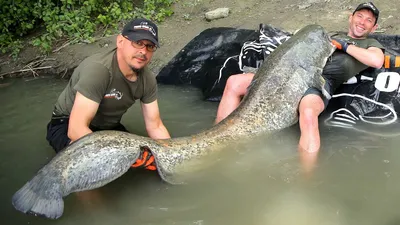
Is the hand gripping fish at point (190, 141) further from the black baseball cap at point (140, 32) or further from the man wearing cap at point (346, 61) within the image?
the black baseball cap at point (140, 32)

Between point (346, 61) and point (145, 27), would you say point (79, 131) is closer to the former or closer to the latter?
point (145, 27)

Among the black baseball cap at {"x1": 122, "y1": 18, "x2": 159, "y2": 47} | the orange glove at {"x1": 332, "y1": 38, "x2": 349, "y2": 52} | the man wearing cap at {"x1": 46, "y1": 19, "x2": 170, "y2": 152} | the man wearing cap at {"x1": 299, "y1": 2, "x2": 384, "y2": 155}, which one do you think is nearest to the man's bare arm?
the man wearing cap at {"x1": 46, "y1": 19, "x2": 170, "y2": 152}

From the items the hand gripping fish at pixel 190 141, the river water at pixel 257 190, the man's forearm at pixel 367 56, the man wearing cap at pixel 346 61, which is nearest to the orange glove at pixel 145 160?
the hand gripping fish at pixel 190 141

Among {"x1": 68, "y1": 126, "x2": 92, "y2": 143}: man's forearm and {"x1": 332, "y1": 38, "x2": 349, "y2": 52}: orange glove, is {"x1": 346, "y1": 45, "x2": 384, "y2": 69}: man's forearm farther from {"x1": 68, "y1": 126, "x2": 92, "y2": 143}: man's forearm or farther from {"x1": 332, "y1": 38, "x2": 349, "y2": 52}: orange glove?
{"x1": 68, "y1": 126, "x2": 92, "y2": 143}: man's forearm

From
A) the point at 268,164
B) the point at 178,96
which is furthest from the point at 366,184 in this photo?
the point at 178,96

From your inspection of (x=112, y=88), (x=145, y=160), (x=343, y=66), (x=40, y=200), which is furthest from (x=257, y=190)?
(x=343, y=66)

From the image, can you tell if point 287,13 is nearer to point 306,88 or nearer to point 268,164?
point 306,88

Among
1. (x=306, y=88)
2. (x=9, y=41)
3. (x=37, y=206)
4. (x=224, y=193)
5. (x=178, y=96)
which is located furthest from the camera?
(x=9, y=41)

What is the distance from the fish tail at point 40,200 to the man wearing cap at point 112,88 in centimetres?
59

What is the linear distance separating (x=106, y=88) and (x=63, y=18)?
4533 mm

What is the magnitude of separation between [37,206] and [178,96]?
312 cm

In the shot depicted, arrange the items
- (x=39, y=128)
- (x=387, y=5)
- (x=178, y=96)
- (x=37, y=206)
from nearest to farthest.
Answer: (x=37, y=206)
(x=39, y=128)
(x=178, y=96)
(x=387, y=5)

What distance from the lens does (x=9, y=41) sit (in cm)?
703

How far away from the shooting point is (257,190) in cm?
318
